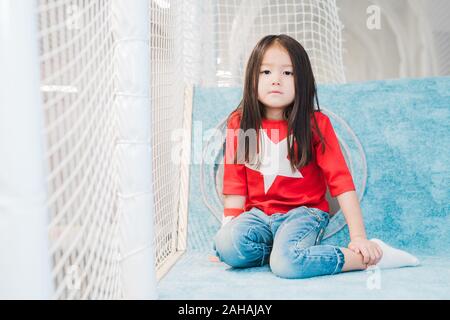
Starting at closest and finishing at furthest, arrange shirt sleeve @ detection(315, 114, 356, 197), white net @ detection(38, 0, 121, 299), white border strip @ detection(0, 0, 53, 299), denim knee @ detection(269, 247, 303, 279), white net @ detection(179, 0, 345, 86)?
1. white border strip @ detection(0, 0, 53, 299)
2. white net @ detection(38, 0, 121, 299)
3. denim knee @ detection(269, 247, 303, 279)
4. shirt sleeve @ detection(315, 114, 356, 197)
5. white net @ detection(179, 0, 345, 86)

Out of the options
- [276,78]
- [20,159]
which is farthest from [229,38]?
[20,159]

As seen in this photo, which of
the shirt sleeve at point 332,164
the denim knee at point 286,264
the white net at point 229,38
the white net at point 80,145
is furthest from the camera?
the white net at point 229,38

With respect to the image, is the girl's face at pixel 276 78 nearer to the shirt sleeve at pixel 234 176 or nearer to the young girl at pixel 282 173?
the young girl at pixel 282 173

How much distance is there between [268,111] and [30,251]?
2.61ft

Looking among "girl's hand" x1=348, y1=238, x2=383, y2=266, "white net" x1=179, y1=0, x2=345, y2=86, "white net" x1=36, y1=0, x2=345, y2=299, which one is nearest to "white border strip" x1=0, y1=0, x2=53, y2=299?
"white net" x1=36, y1=0, x2=345, y2=299

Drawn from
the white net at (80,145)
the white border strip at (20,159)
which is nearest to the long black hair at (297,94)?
the white net at (80,145)

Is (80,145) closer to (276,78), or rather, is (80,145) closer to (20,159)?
(20,159)

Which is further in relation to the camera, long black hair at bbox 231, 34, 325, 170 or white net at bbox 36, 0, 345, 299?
long black hair at bbox 231, 34, 325, 170

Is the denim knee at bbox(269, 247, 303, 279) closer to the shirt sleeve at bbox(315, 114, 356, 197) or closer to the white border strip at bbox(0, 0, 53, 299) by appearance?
the shirt sleeve at bbox(315, 114, 356, 197)

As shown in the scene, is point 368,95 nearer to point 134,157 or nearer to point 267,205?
point 267,205

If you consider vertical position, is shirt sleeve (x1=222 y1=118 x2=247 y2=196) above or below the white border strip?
below

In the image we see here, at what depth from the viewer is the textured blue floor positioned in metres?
1.11

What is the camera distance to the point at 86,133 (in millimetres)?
622

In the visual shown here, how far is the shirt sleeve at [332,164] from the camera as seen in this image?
1054 mm
